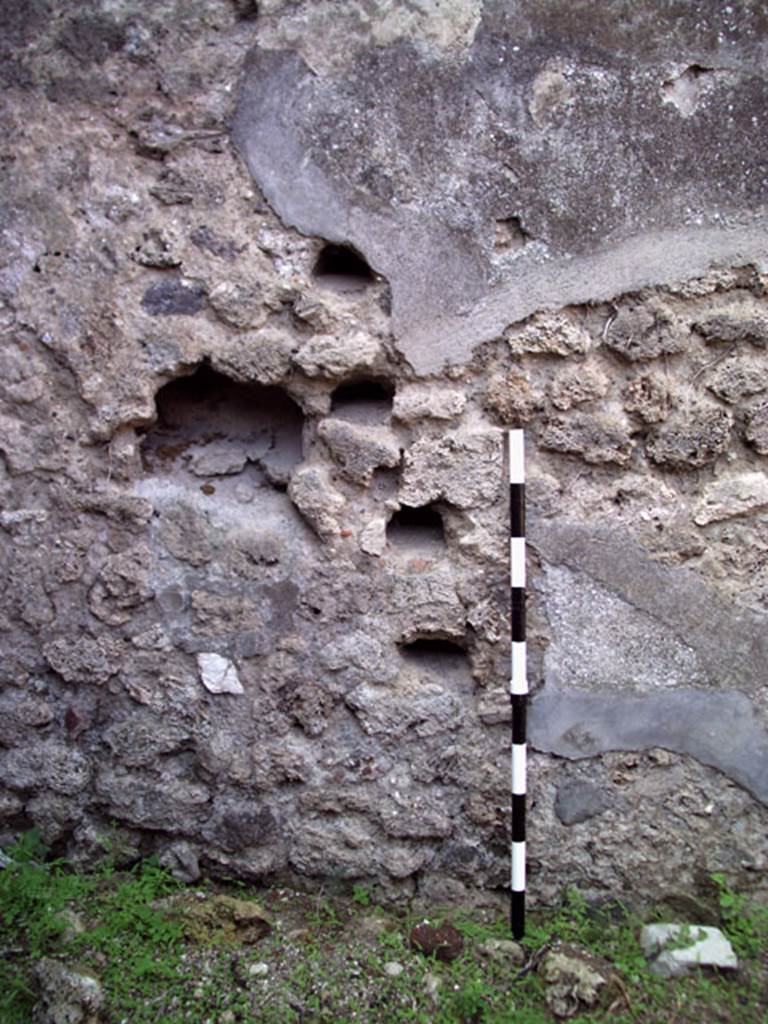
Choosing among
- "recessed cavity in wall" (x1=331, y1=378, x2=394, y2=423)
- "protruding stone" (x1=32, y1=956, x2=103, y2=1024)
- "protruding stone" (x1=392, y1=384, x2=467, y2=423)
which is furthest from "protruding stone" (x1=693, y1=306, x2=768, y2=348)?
"protruding stone" (x1=32, y1=956, x2=103, y2=1024)

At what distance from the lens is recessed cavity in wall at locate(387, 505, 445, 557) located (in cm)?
250

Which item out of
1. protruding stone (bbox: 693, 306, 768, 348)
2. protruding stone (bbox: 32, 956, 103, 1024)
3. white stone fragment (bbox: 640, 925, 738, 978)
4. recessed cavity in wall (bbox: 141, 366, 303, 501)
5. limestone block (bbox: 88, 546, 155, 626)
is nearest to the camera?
protruding stone (bbox: 32, 956, 103, 1024)

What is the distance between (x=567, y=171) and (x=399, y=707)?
1632 millimetres

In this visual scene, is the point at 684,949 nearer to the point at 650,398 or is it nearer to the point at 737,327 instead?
the point at 650,398

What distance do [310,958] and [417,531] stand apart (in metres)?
1.26

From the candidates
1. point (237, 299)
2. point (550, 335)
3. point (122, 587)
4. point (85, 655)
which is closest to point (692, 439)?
point (550, 335)

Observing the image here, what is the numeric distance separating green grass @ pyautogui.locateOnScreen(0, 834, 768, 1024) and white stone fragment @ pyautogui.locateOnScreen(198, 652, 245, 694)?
0.61 m

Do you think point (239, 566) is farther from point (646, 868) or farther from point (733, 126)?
point (733, 126)

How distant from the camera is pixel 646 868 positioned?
2443 millimetres

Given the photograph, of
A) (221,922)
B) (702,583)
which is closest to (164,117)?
(702,583)

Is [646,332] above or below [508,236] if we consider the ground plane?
below

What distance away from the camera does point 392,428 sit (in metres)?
2.46

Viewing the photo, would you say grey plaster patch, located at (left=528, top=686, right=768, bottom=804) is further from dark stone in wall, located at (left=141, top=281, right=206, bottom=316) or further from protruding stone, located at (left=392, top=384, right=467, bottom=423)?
dark stone in wall, located at (left=141, top=281, right=206, bottom=316)

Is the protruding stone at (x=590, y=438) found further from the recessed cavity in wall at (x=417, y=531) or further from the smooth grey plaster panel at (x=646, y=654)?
the recessed cavity in wall at (x=417, y=531)
